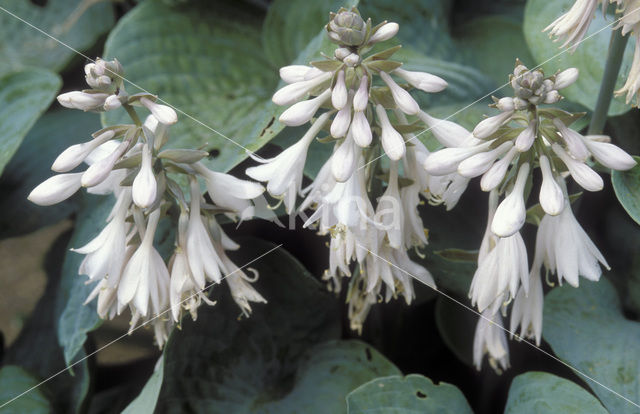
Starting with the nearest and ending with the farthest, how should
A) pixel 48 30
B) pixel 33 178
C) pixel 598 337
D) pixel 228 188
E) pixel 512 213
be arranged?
1. pixel 512 213
2. pixel 228 188
3. pixel 598 337
4. pixel 33 178
5. pixel 48 30

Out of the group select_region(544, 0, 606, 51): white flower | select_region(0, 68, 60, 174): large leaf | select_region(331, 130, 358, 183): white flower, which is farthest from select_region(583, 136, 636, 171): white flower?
select_region(0, 68, 60, 174): large leaf

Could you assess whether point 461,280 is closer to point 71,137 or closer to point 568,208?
point 568,208

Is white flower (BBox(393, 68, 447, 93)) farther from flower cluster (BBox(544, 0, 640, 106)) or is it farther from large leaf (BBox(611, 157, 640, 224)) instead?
large leaf (BBox(611, 157, 640, 224))

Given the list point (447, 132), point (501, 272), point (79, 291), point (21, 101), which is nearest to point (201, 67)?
point (21, 101)

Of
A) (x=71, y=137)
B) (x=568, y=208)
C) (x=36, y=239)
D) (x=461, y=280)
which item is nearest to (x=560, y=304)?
(x=461, y=280)

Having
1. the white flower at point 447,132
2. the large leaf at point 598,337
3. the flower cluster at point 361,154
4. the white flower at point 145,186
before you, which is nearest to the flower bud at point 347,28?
the flower cluster at point 361,154

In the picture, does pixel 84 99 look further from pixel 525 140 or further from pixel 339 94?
pixel 525 140
